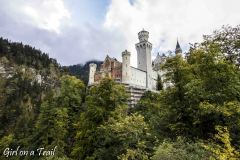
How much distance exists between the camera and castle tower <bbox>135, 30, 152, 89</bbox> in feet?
241

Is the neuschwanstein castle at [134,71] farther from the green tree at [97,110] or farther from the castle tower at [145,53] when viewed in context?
the green tree at [97,110]

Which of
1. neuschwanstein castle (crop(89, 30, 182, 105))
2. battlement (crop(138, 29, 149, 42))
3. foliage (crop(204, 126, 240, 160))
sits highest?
battlement (crop(138, 29, 149, 42))

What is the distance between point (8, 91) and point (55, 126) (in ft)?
307

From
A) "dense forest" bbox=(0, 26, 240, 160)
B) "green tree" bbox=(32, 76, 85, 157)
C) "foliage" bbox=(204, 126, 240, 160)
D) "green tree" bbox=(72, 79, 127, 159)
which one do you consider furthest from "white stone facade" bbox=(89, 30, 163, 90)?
"foliage" bbox=(204, 126, 240, 160)

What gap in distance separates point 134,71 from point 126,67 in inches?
136

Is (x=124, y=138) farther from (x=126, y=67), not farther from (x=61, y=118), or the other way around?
(x=126, y=67)

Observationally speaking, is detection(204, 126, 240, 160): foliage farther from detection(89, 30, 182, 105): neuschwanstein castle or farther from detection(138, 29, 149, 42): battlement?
detection(138, 29, 149, 42): battlement

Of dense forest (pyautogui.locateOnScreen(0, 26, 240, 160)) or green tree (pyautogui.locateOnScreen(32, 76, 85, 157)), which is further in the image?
green tree (pyautogui.locateOnScreen(32, 76, 85, 157))

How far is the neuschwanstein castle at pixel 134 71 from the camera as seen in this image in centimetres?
6538

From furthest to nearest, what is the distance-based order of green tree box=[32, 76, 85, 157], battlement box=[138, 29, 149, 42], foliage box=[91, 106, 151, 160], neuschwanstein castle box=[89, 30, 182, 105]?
battlement box=[138, 29, 149, 42] → neuschwanstein castle box=[89, 30, 182, 105] → green tree box=[32, 76, 85, 157] → foliage box=[91, 106, 151, 160]

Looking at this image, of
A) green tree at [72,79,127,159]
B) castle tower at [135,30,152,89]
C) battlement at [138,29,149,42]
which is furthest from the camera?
battlement at [138,29,149,42]

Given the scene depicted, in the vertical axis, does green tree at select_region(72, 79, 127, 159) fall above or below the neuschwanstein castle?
below

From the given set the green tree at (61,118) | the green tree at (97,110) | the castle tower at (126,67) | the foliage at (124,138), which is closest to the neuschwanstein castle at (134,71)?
the castle tower at (126,67)

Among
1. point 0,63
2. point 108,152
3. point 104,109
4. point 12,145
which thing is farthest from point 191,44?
point 0,63
